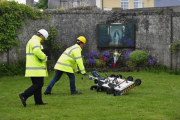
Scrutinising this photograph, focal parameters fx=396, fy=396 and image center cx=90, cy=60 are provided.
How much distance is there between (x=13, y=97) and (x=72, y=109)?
2.74 meters

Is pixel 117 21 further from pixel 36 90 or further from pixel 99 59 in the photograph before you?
pixel 36 90

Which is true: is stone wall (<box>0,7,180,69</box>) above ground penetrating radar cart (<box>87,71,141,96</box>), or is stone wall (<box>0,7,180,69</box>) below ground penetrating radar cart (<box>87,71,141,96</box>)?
above

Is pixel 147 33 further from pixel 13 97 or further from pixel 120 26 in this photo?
pixel 13 97

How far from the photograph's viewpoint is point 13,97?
1167 centimetres

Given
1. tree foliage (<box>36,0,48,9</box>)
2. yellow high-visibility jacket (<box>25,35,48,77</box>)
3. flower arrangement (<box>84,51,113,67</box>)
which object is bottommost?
flower arrangement (<box>84,51,113,67</box>)

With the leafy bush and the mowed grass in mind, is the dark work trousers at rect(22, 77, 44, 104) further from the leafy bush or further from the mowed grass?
the leafy bush

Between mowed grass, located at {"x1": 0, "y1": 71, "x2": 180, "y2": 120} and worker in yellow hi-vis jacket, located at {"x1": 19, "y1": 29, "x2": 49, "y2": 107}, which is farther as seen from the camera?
worker in yellow hi-vis jacket, located at {"x1": 19, "y1": 29, "x2": 49, "y2": 107}

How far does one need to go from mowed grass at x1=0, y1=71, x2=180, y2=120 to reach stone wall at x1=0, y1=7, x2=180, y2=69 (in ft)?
13.7

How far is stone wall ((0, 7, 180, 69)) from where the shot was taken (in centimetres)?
1841

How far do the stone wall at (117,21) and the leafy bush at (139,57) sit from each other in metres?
0.69

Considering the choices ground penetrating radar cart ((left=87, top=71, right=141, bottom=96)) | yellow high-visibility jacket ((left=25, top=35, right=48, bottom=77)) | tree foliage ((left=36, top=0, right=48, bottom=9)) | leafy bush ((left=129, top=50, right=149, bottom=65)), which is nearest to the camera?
yellow high-visibility jacket ((left=25, top=35, right=48, bottom=77))

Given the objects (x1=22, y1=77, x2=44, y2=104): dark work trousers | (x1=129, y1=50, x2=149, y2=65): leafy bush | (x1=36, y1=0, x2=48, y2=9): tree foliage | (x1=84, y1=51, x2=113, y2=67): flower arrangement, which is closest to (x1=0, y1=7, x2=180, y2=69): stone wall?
(x1=84, y1=51, x2=113, y2=67): flower arrangement

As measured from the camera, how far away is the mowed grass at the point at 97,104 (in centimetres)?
878

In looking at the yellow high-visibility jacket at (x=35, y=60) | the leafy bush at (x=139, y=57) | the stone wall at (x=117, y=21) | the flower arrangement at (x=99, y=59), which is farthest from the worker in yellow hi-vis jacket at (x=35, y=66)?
the leafy bush at (x=139, y=57)
